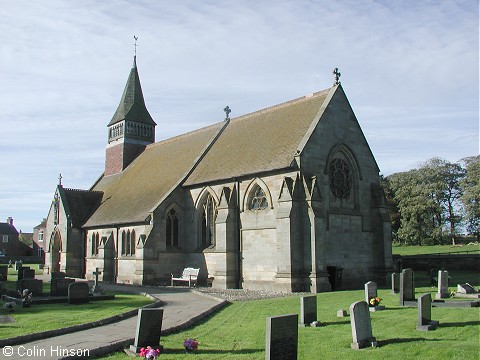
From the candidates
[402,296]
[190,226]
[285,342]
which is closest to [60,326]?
[285,342]

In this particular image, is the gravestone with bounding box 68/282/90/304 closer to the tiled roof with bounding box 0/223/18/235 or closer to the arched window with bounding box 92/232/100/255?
the arched window with bounding box 92/232/100/255

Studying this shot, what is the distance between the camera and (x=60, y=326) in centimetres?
1366

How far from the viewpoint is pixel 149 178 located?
39.1 metres

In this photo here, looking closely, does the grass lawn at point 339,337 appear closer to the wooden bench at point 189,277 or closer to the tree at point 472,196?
the wooden bench at point 189,277

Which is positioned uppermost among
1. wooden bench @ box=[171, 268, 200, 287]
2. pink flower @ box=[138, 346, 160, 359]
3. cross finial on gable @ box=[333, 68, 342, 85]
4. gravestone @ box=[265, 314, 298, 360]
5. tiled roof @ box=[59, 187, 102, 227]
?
cross finial on gable @ box=[333, 68, 342, 85]

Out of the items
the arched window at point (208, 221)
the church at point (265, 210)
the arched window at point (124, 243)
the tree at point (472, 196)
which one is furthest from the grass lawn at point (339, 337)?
the tree at point (472, 196)

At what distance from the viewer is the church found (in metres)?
25.9

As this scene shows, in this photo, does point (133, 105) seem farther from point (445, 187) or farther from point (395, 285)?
point (445, 187)

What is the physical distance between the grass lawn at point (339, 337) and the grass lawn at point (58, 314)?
137 inches

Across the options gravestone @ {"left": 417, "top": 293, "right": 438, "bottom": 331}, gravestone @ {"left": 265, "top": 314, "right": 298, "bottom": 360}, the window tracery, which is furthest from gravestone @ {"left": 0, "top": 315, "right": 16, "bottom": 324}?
the window tracery

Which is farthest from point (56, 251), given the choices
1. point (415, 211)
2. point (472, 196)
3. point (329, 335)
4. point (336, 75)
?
point (472, 196)

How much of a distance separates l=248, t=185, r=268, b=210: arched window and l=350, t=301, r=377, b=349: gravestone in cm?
1629

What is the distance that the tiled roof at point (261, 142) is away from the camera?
2795cm

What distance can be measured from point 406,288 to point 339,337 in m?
6.80
